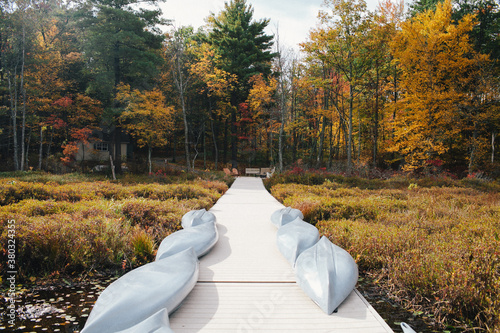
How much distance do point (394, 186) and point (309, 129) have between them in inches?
529

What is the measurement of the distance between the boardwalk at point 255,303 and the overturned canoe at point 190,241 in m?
0.16

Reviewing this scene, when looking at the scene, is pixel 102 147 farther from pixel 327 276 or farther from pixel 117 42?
pixel 327 276

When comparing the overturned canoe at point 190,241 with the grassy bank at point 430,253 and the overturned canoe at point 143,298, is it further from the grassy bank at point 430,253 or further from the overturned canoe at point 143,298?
the grassy bank at point 430,253

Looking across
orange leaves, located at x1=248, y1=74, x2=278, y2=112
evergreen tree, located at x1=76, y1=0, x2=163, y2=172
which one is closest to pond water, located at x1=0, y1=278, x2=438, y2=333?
evergreen tree, located at x1=76, y1=0, x2=163, y2=172

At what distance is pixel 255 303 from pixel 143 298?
38.9 inches

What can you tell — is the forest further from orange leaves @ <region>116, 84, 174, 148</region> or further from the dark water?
the dark water

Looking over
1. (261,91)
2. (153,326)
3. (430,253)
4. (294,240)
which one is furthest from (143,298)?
(261,91)

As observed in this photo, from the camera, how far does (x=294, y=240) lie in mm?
3350

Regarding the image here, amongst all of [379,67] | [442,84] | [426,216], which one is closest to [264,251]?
[426,216]

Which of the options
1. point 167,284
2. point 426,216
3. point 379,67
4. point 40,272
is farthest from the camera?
point 379,67

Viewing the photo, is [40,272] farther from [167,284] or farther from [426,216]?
[426,216]

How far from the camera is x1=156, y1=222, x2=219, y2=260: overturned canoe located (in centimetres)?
308

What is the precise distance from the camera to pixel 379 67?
717 inches

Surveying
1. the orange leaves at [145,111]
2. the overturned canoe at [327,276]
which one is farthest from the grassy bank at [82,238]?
the orange leaves at [145,111]
